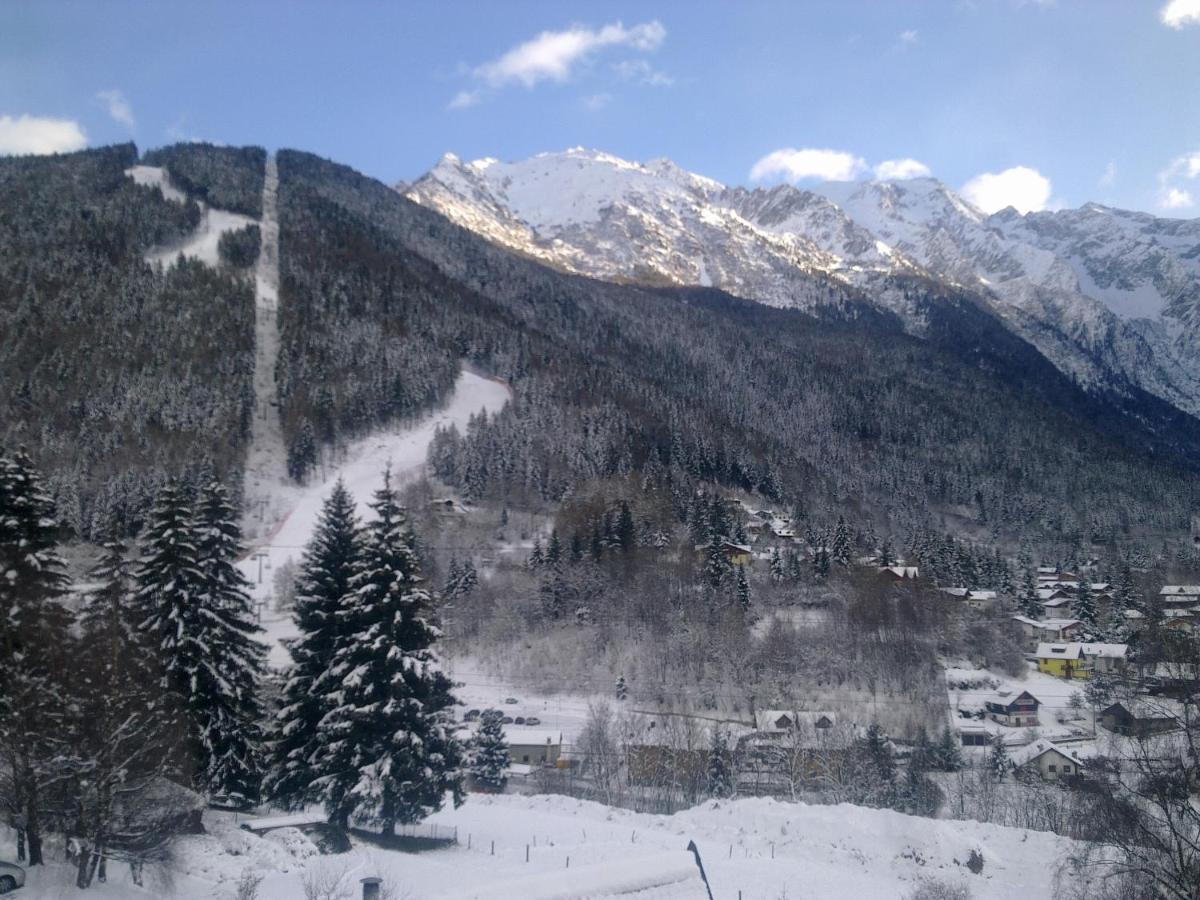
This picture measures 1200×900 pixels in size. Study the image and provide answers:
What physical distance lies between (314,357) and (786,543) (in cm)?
7062

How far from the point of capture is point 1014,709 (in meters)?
48.3

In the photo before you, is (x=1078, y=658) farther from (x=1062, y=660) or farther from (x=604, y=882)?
(x=604, y=882)

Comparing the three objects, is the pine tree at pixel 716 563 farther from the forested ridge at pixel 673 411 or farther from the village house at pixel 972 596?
the forested ridge at pixel 673 411

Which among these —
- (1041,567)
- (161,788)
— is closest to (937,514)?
(1041,567)

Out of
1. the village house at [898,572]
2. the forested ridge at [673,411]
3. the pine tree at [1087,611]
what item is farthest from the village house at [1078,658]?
the forested ridge at [673,411]

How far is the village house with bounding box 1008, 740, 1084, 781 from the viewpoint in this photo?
39.3 meters

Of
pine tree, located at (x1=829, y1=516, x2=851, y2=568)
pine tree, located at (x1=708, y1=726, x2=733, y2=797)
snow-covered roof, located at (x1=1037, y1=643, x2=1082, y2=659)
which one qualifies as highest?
pine tree, located at (x1=829, y1=516, x2=851, y2=568)

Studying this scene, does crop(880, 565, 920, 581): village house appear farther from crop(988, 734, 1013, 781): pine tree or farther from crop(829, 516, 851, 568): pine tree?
crop(988, 734, 1013, 781): pine tree

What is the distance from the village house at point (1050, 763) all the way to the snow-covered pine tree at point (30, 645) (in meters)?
38.5

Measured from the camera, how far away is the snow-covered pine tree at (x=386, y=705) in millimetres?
23531

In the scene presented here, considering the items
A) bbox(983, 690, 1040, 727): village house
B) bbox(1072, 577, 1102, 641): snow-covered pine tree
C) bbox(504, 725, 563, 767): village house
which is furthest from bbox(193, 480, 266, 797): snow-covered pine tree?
bbox(1072, 577, 1102, 641): snow-covered pine tree

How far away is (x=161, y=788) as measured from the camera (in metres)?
18.0

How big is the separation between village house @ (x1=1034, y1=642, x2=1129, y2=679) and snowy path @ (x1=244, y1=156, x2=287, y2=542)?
63427 mm

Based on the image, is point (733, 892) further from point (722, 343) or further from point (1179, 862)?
point (722, 343)
